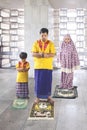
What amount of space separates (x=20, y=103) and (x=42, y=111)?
725mm

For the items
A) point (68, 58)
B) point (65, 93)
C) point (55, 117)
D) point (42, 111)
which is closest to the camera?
point (55, 117)

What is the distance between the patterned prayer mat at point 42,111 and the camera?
14.4 feet

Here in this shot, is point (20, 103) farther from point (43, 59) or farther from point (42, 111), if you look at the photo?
point (43, 59)

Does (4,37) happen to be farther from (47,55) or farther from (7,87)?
(47,55)

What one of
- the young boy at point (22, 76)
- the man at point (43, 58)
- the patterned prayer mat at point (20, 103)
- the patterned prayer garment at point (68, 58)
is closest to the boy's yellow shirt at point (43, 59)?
the man at point (43, 58)

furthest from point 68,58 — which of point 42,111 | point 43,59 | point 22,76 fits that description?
point 42,111

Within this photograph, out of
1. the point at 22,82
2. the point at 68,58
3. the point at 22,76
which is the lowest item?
the point at 22,82

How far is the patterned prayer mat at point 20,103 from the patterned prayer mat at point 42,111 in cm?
21

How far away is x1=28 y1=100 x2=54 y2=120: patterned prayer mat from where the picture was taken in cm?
439

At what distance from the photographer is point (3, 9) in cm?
1265

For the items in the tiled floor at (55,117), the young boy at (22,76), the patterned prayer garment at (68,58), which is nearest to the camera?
the tiled floor at (55,117)

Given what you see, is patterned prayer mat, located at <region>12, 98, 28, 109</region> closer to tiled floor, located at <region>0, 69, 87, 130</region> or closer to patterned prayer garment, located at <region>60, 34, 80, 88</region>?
tiled floor, located at <region>0, 69, 87, 130</region>

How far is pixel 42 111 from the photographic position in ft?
15.5

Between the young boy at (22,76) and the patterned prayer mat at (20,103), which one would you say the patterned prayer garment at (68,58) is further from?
the patterned prayer mat at (20,103)
